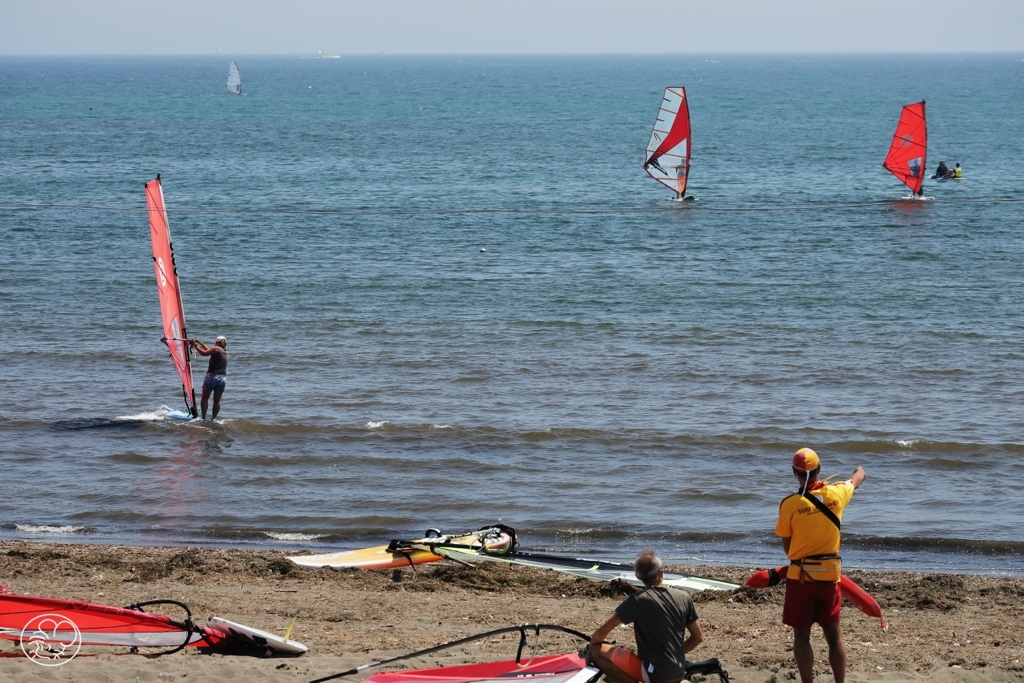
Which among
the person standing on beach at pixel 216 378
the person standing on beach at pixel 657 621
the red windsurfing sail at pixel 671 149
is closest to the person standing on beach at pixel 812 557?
the person standing on beach at pixel 657 621

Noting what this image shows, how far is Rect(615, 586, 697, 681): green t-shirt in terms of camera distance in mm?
5801

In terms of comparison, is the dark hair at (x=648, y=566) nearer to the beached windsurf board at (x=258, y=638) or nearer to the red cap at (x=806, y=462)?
the red cap at (x=806, y=462)

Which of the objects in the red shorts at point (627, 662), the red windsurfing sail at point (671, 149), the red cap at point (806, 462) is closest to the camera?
the red shorts at point (627, 662)

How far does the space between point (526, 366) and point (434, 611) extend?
32.5 feet

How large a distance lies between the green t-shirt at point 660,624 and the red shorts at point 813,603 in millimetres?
754

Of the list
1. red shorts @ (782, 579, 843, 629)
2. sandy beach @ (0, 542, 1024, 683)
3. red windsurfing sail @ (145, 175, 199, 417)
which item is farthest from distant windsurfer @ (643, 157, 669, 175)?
red shorts @ (782, 579, 843, 629)

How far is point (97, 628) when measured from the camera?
731 centimetres

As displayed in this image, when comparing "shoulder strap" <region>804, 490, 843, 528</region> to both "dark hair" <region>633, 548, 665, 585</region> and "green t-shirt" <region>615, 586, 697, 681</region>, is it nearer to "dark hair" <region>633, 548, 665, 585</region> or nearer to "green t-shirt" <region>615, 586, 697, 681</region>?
"green t-shirt" <region>615, 586, 697, 681</region>

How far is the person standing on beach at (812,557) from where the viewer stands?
20.4 feet

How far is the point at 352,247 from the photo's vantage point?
28.2 m

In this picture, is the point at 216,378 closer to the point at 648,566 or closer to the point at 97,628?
the point at 97,628

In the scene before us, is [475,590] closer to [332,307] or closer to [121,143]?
[332,307]

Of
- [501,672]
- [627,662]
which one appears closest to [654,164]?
[501,672]

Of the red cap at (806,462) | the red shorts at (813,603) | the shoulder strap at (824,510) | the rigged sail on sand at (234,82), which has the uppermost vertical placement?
the rigged sail on sand at (234,82)
